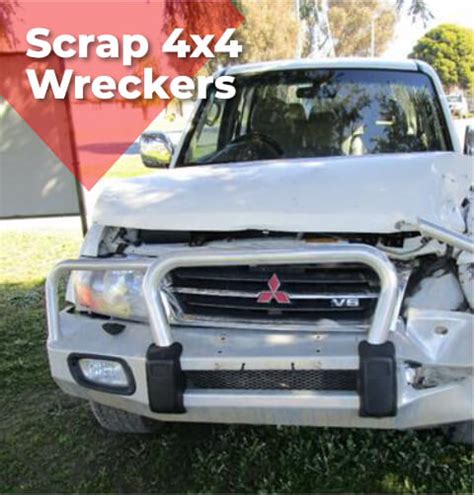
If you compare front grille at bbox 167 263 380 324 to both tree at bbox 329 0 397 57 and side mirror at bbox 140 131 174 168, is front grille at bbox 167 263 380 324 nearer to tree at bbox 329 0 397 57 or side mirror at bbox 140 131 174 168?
side mirror at bbox 140 131 174 168

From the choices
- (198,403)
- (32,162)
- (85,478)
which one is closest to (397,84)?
(198,403)

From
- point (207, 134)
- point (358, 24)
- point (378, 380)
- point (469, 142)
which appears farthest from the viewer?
point (358, 24)

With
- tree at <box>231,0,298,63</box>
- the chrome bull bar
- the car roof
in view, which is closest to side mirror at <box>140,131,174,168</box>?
the car roof

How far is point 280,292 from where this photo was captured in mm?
2439

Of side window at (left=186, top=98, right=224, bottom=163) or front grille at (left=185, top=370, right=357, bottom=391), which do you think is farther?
side window at (left=186, top=98, right=224, bottom=163)

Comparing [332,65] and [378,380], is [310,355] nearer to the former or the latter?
[378,380]

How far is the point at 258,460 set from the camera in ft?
9.53

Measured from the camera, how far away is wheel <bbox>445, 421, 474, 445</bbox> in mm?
2619

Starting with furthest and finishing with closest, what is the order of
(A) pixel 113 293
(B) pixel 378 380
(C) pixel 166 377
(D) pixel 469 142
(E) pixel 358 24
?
(E) pixel 358 24 → (D) pixel 469 142 → (A) pixel 113 293 → (C) pixel 166 377 → (B) pixel 378 380

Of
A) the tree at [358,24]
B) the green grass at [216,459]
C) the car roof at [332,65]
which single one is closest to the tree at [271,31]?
the tree at [358,24]

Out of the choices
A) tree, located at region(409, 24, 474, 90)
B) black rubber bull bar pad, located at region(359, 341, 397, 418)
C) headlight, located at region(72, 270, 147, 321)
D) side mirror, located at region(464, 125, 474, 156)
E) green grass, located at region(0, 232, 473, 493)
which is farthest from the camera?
tree, located at region(409, 24, 474, 90)

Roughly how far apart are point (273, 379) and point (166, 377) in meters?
0.39

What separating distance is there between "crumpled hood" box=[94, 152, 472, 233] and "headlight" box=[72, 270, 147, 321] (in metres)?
A: 0.22

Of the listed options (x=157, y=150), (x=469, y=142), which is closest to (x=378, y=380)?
(x=469, y=142)
